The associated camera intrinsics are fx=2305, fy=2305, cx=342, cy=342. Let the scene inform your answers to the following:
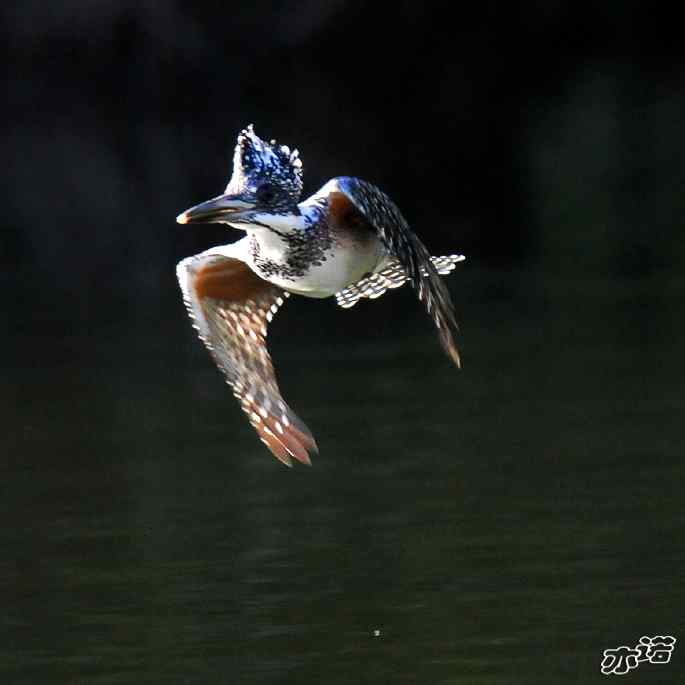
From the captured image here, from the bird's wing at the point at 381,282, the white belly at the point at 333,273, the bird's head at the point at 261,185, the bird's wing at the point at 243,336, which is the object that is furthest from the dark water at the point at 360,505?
the bird's head at the point at 261,185

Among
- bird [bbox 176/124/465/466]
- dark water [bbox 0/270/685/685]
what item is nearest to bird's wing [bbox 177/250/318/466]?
bird [bbox 176/124/465/466]

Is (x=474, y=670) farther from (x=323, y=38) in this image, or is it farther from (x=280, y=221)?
(x=323, y=38)

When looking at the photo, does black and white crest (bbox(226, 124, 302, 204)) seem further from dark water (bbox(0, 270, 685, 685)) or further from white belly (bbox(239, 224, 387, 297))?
dark water (bbox(0, 270, 685, 685))

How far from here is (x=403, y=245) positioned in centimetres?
696

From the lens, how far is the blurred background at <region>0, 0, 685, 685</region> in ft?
28.5

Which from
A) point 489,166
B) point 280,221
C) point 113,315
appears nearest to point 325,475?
point 280,221

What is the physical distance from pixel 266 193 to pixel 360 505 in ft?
12.6

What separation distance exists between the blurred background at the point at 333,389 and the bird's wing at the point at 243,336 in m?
1.05

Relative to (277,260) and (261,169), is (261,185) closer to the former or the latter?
(261,169)

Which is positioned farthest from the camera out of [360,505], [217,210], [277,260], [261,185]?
[360,505]

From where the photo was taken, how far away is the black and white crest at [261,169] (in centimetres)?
696

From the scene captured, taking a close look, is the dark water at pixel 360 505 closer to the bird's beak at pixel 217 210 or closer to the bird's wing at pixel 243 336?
the bird's wing at pixel 243 336
